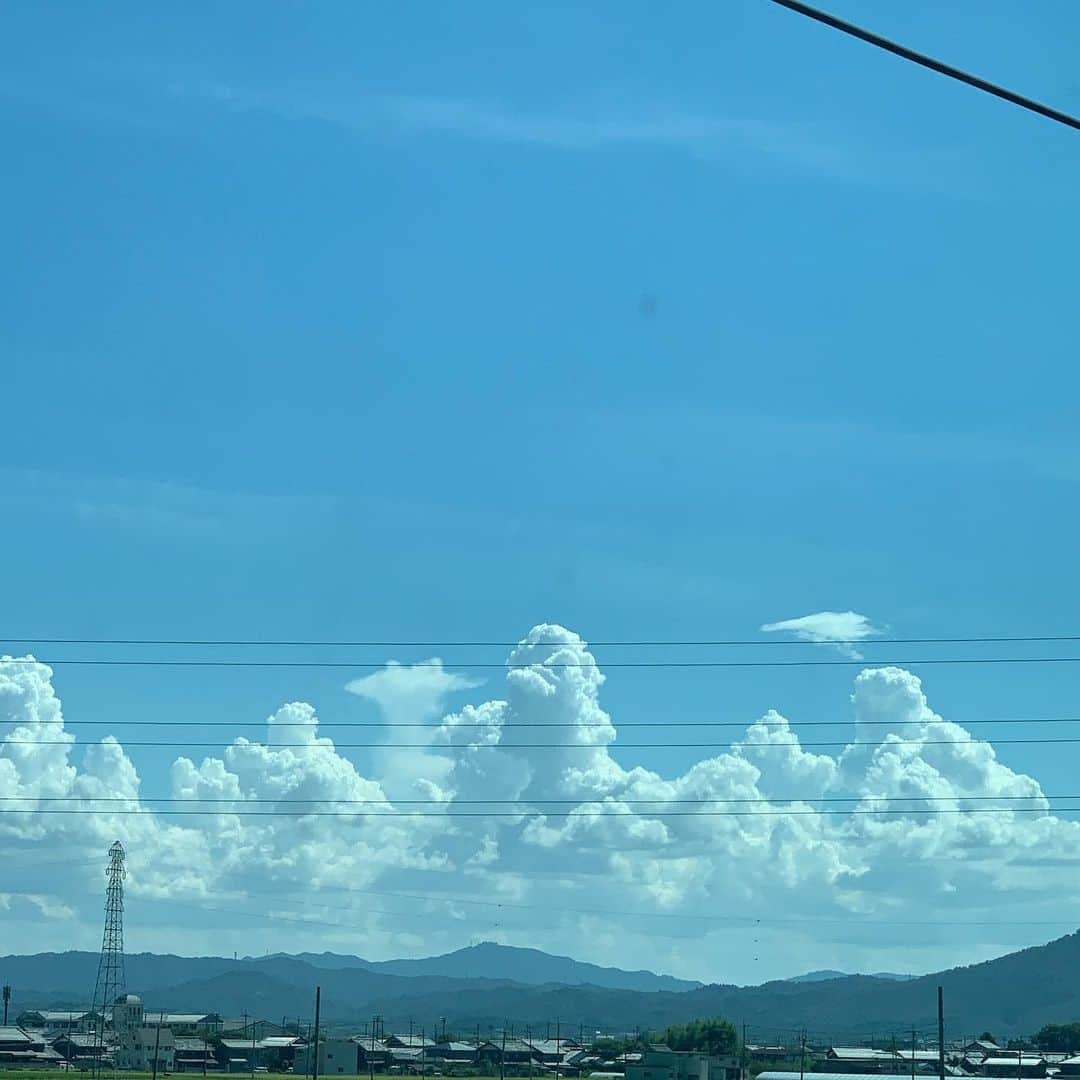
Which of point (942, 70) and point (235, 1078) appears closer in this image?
point (942, 70)

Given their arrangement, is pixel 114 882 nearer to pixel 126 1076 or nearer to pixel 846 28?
pixel 126 1076

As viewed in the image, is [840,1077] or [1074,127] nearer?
[1074,127]

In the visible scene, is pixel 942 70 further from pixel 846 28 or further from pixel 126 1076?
pixel 126 1076

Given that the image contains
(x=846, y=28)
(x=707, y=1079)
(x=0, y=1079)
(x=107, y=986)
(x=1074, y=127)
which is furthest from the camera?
(x=707, y=1079)

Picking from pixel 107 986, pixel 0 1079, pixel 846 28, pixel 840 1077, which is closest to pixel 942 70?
pixel 846 28

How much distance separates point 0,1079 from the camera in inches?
6388

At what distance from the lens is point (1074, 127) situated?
19859mm

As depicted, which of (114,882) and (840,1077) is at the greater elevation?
(114,882)

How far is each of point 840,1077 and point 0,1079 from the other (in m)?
99.3

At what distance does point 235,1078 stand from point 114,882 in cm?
2814

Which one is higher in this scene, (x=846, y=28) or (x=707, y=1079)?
(x=846, y=28)

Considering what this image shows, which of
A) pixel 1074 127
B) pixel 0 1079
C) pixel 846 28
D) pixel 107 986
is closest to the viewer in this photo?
pixel 846 28

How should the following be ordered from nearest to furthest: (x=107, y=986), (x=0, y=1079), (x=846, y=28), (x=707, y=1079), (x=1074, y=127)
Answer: (x=846, y=28), (x=1074, y=127), (x=0, y=1079), (x=107, y=986), (x=707, y=1079)

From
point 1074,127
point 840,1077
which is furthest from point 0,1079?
point 1074,127
